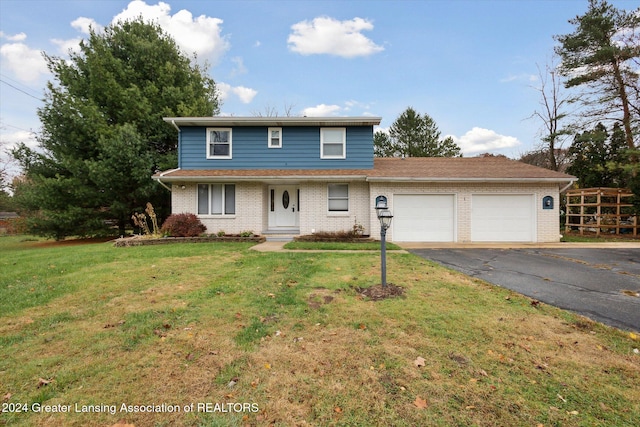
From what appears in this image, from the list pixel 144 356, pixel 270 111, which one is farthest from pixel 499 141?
pixel 144 356

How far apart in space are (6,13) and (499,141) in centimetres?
4009

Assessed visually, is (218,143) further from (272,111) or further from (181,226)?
(272,111)

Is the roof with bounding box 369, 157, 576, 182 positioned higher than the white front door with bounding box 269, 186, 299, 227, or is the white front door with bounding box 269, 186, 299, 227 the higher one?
the roof with bounding box 369, 157, 576, 182

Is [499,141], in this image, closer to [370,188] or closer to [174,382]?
[370,188]

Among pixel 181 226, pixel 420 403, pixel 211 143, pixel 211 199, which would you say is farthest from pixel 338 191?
pixel 420 403

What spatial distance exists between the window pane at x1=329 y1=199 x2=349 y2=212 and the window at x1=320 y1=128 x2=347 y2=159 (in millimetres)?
2091

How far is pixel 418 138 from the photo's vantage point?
29.5 metres

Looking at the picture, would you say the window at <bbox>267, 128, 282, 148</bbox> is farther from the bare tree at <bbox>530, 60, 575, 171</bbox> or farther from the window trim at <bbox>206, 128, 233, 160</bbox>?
the bare tree at <bbox>530, 60, 575, 171</bbox>

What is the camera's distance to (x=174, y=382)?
2266 millimetres

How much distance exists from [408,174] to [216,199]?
27.3ft

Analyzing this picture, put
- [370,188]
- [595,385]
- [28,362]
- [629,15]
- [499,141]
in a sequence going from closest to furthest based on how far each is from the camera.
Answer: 1. [595,385]
2. [28,362]
3. [370,188]
4. [629,15]
5. [499,141]

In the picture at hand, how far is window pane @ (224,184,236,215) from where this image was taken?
40.0 ft

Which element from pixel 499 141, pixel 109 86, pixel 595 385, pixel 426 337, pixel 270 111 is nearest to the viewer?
pixel 595 385

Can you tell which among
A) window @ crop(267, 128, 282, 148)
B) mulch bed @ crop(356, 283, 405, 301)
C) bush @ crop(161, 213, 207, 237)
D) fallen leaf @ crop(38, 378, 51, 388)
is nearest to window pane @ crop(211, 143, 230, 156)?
window @ crop(267, 128, 282, 148)
